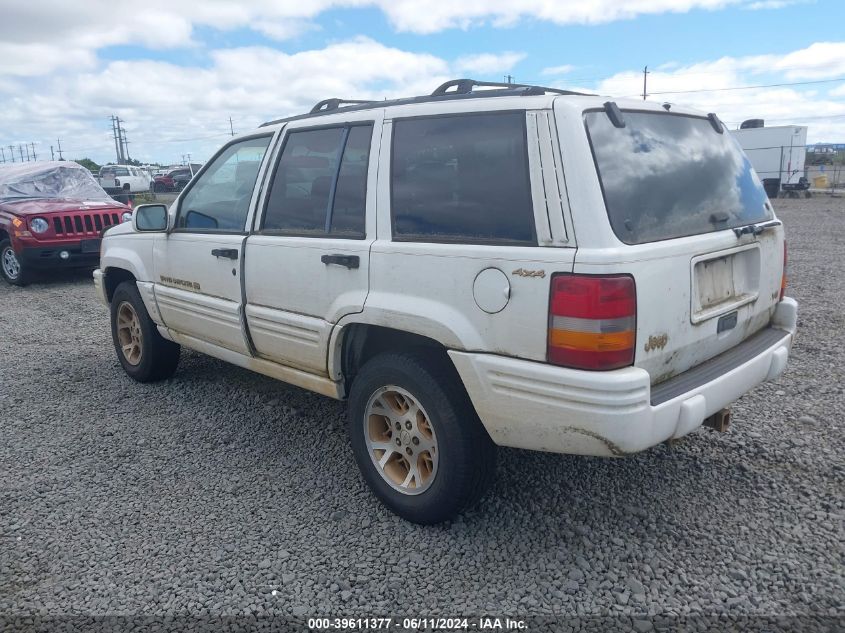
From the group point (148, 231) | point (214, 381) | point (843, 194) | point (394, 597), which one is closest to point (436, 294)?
point (394, 597)

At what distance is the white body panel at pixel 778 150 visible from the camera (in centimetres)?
2611

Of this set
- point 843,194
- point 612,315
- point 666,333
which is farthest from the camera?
point 843,194

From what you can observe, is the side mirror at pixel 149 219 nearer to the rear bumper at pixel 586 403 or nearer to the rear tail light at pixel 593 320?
the rear bumper at pixel 586 403

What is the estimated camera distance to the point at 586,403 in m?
2.52

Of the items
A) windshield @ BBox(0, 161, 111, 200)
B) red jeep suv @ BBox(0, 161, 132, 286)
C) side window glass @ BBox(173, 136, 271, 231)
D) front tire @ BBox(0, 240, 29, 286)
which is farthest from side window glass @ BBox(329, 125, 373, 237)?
windshield @ BBox(0, 161, 111, 200)

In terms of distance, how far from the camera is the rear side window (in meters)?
2.76

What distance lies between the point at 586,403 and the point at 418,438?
36.6 inches

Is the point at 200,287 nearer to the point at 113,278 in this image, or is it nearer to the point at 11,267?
the point at 113,278

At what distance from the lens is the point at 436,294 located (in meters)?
2.90

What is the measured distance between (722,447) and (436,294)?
2.12 metres

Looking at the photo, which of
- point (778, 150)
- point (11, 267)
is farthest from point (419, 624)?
point (778, 150)

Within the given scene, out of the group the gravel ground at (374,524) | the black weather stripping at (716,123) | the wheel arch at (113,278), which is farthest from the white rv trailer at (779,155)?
the wheel arch at (113,278)

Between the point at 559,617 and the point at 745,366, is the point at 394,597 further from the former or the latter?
the point at 745,366

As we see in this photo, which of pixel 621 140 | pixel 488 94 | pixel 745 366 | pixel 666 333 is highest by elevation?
pixel 488 94
